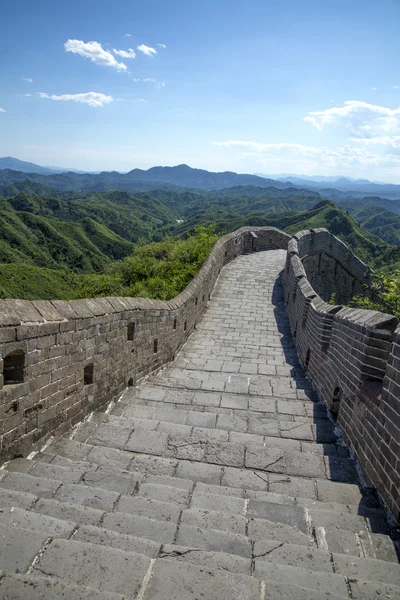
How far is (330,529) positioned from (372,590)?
0.65 m

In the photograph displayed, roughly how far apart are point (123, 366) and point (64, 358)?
1496 millimetres

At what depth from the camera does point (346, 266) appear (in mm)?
18531

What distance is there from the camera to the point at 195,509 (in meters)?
2.67

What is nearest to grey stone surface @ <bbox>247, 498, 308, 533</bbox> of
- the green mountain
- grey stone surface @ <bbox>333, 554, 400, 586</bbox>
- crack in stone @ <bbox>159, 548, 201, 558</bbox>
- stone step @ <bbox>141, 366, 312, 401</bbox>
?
grey stone surface @ <bbox>333, 554, 400, 586</bbox>

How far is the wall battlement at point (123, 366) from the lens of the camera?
3066 mm

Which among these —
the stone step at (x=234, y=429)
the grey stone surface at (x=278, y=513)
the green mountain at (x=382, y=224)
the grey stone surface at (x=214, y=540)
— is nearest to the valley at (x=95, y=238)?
the green mountain at (x=382, y=224)

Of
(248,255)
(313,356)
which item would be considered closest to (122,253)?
(248,255)

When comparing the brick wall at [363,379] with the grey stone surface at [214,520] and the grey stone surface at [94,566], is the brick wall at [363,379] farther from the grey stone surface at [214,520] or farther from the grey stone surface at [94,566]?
the grey stone surface at [94,566]

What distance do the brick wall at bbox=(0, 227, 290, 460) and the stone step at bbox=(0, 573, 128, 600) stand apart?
149 centimetres

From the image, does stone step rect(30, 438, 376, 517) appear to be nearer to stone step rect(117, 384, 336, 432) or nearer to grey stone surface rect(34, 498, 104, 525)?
grey stone surface rect(34, 498, 104, 525)

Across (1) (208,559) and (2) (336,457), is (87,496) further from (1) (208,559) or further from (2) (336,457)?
(2) (336,457)

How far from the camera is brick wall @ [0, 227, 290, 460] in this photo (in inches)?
126

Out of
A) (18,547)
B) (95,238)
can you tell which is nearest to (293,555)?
(18,547)

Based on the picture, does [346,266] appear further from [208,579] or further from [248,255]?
[208,579]
